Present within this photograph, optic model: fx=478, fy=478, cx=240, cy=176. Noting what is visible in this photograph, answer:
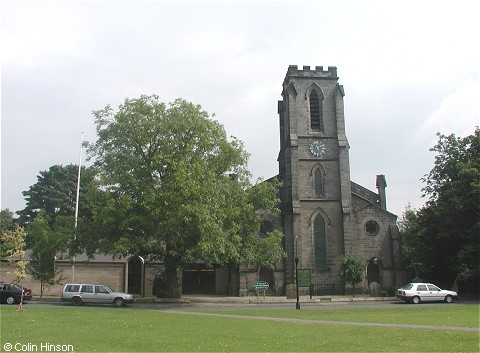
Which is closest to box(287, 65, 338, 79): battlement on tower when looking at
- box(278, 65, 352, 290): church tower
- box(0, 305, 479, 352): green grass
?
box(278, 65, 352, 290): church tower

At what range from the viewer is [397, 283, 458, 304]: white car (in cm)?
3284

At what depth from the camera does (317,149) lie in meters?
46.2

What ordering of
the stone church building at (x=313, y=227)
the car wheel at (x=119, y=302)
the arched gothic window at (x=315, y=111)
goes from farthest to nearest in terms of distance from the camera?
the arched gothic window at (x=315, y=111)
the stone church building at (x=313, y=227)
the car wheel at (x=119, y=302)

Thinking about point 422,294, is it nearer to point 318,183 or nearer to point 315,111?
point 318,183

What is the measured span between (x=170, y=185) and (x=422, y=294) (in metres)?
18.8

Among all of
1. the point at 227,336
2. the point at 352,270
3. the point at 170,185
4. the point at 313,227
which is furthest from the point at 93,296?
the point at 313,227

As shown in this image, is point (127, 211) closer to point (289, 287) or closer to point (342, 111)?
point (289, 287)

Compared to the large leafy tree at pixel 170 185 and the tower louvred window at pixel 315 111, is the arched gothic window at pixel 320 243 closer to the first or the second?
the tower louvred window at pixel 315 111

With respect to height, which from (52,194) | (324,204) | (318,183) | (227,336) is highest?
(52,194)

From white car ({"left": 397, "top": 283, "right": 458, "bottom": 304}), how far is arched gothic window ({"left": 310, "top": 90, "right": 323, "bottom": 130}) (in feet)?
62.7

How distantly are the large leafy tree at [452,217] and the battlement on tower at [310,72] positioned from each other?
12.9m

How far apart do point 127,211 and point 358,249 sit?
23.6 m

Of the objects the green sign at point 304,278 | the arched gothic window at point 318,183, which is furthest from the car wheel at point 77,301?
the arched gothic window at point 318,183

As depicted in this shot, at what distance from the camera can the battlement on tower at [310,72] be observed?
1895 inches
